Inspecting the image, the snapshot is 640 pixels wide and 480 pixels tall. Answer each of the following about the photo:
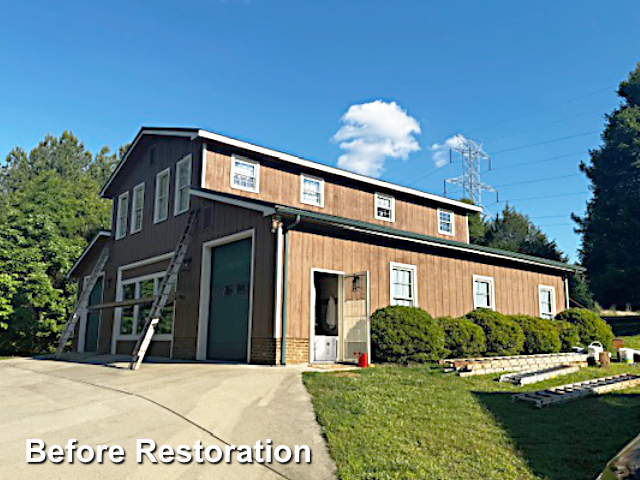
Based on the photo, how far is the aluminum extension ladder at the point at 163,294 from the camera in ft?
43.5

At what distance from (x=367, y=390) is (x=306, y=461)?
3258 mm

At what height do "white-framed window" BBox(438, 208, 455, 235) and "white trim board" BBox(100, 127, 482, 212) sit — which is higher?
"white trim board" BBox(100, 127, 482, 212)

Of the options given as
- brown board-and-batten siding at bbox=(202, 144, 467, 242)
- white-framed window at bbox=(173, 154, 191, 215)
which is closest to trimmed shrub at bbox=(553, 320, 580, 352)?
brown board-and-batten siding at bbox=(202, 144, 467, 242)

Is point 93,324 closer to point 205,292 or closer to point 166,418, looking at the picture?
point 205,292

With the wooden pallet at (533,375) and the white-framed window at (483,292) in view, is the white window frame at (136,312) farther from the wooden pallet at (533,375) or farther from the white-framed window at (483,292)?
the wooden pallet at (533,375)

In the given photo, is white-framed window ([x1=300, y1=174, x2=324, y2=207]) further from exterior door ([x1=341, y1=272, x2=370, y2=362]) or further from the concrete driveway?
the concrete driveway

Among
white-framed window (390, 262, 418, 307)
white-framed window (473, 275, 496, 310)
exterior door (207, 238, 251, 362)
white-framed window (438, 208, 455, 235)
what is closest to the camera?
exterior door (207, 238, 251, 362)

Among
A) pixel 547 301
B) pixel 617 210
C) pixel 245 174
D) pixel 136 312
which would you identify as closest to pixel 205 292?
pixel 245 174

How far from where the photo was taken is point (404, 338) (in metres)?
12.7

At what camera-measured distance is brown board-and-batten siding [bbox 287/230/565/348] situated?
1307 cm

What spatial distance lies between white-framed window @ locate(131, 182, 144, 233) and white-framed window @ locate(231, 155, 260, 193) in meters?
5.24

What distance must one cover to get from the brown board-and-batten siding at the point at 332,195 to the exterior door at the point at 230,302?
9.48 ft

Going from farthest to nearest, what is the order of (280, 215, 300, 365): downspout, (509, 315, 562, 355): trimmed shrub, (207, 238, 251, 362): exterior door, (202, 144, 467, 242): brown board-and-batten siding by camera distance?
(202, 144, 467, 242): brown board-and-batten siding, (509, 315, 562, 355): trimmed shrub, (207, 238, 251, 362): exterior door, (280, 215, 300, 365): downspout

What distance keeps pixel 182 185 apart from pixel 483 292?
36.0ft
